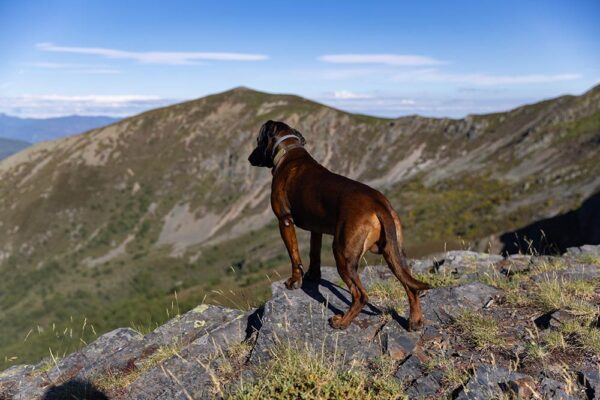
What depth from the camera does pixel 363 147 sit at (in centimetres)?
9238

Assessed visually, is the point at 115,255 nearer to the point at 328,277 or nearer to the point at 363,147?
the point at 363,147

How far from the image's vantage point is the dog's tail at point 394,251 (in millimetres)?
5188

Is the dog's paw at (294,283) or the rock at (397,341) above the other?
the dog's paw at (294,283)

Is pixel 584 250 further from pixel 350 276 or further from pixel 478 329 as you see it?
pixel 350 276

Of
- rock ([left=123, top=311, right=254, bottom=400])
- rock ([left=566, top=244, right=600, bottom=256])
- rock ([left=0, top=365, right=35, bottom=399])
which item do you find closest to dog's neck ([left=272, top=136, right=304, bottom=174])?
rock ([left=123, top=311, right=254, bottom=400])

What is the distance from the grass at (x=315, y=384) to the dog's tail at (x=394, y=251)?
1149 millimetres

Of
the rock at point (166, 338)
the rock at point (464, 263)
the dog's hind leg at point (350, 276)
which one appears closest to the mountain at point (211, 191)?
the rock at point (464, 263)

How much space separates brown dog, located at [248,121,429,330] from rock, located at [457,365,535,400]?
3.60 ft

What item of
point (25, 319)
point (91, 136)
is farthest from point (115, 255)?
point (91, 136)

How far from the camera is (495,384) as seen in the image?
13.3 feet

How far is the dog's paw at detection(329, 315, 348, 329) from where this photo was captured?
5.30 m

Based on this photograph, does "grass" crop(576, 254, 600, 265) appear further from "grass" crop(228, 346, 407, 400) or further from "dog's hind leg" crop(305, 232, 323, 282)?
"grass" crop(228, 346, 407, 400)

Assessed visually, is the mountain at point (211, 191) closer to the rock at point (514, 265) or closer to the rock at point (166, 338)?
the rock at point (514, 265)

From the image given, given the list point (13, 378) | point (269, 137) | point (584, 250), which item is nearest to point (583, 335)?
point (269, 137)
